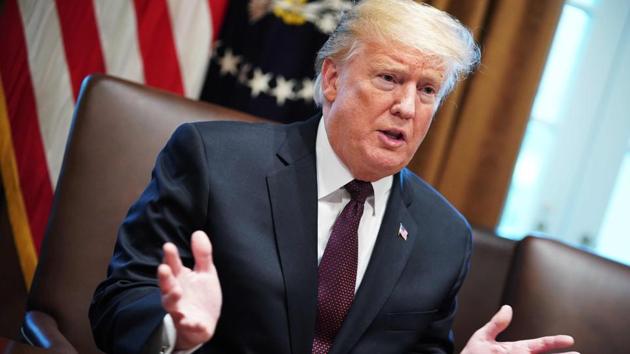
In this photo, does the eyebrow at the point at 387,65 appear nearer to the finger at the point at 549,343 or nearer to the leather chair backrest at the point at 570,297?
the finger at the point at 549,343

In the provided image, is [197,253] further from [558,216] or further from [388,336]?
[558,216]

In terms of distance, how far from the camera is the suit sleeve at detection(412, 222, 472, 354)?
6.97 feet

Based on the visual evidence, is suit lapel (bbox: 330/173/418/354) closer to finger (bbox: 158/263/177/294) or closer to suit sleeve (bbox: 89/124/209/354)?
suit sleeve (bbox: 89/124/209/354)

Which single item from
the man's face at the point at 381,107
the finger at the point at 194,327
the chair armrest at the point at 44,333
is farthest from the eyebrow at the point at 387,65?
the chair armrest at the point at 44,333

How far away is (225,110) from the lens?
7.94 ft

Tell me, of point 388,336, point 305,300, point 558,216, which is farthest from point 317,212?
point 558,216

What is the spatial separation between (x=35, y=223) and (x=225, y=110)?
0.88 meters

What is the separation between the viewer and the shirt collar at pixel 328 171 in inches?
77.7

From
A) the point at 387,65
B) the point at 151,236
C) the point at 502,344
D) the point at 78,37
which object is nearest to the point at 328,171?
the point at 387,65

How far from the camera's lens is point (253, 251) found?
5.95 ft

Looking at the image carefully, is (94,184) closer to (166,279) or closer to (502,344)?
(166,279)

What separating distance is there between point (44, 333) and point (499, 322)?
111 cm

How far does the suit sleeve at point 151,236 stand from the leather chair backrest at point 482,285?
100 centimetres

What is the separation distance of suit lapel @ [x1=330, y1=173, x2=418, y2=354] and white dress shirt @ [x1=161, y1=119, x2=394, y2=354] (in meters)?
0.03
